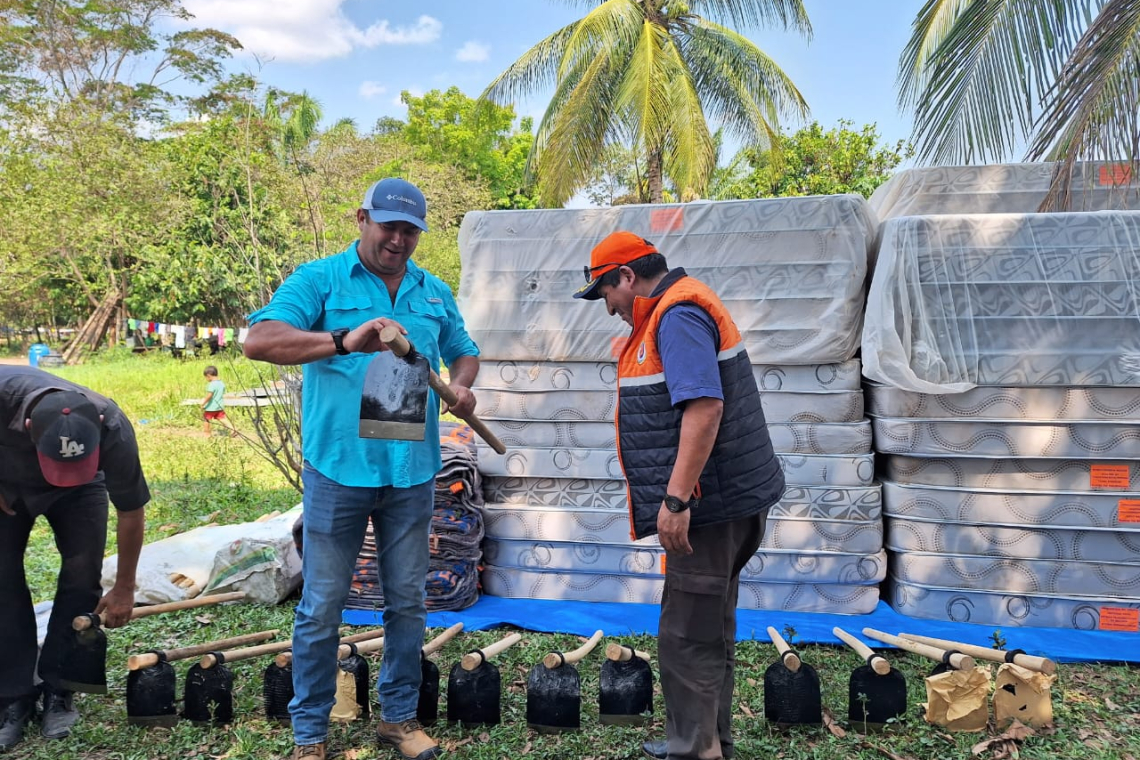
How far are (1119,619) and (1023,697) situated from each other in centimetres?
138

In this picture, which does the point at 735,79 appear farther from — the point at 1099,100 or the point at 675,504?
the point at 675,504

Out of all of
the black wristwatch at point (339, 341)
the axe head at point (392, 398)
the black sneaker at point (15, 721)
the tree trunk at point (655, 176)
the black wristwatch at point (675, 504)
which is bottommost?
the black sneaker at point (15, 721)

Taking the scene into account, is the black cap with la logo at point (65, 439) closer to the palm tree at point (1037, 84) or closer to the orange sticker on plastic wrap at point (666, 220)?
the orange sticker on plastic wrap at point (666, 220)

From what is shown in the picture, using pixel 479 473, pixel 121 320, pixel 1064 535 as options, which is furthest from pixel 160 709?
pixel 121 320

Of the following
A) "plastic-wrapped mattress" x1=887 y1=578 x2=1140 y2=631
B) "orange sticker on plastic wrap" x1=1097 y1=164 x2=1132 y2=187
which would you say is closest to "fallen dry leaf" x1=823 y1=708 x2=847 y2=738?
"plastic-wrapped mattress" x1=887 y1=578 x2=1140 y2=631

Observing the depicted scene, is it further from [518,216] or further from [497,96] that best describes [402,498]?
[497,96]

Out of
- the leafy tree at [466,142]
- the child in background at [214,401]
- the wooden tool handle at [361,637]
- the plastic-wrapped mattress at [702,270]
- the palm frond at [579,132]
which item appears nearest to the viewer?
the wooden tool handle at [361,637]

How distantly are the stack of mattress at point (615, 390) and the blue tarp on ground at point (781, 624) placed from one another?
101mm

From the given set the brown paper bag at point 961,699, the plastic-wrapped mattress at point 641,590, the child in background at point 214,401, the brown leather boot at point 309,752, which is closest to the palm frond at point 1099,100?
the plastic-wrapped mattress at point 641,590

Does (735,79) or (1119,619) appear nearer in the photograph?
(1119,619)

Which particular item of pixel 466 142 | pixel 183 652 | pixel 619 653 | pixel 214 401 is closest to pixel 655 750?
pixel 619 653

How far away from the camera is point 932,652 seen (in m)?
3.08

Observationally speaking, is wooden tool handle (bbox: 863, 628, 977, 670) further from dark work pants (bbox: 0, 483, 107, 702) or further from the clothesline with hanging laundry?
the clothesline with hanging laundry

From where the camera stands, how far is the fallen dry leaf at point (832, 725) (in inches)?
116
